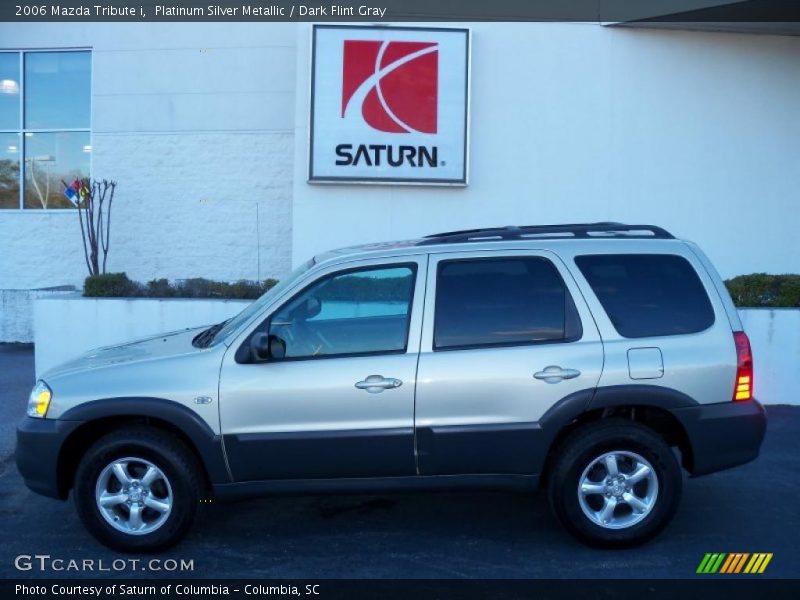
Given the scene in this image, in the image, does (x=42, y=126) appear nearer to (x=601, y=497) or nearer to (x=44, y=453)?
(x=44, y=453)

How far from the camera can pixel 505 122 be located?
10938mm

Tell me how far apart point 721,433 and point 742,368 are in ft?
1.35

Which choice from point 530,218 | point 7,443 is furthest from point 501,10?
point 7,443

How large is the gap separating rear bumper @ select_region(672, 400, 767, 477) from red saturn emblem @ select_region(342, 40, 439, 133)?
244 inches

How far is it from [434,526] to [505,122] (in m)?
6.24

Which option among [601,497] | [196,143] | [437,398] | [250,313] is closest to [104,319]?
[196,143]

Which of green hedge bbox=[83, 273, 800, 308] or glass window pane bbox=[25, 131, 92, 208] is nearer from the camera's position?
green hedge bbox=[83, 273, 800, 308]

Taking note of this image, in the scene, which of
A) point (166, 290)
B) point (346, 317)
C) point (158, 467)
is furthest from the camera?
point (166, 290)

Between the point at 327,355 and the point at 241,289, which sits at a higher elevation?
the point at 241,289

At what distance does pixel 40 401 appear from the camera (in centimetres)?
545

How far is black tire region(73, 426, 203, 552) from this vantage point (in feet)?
17.5
